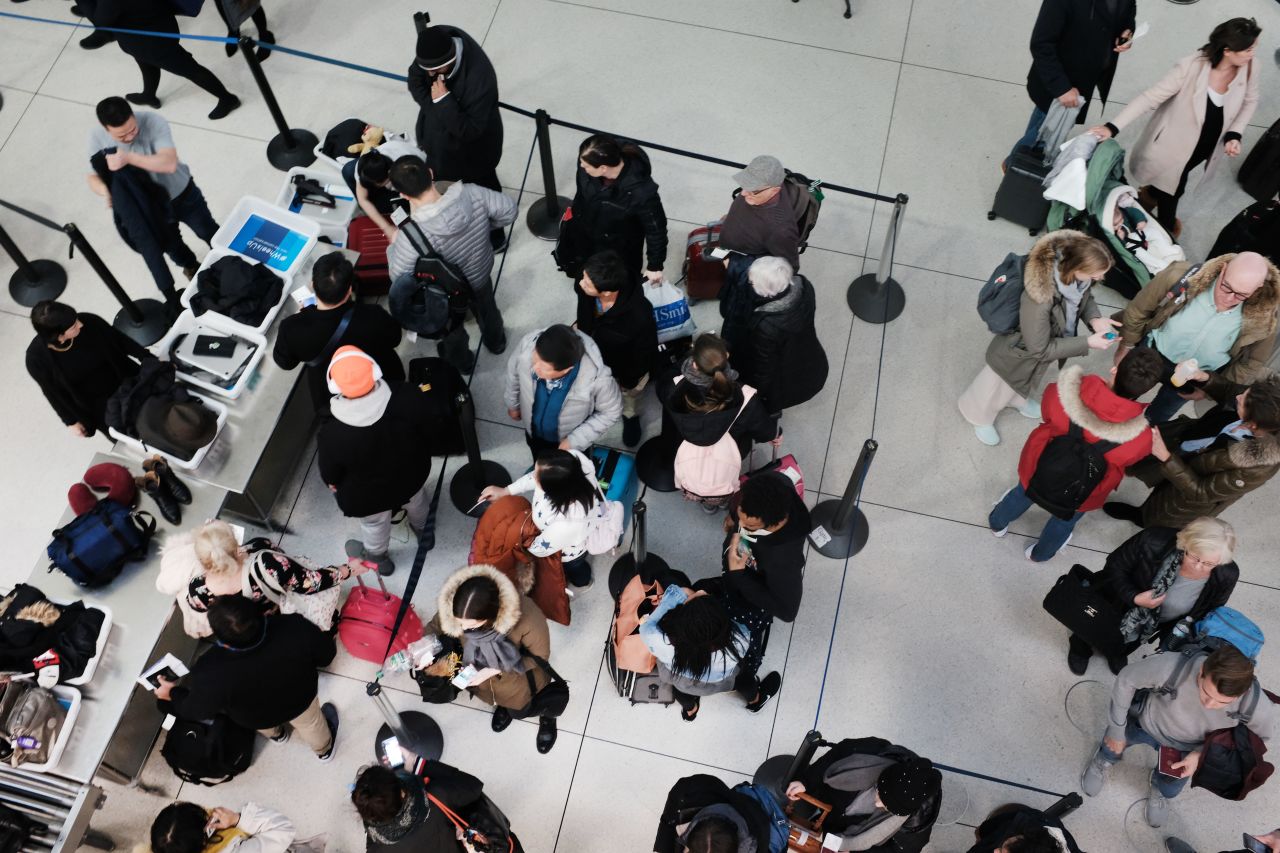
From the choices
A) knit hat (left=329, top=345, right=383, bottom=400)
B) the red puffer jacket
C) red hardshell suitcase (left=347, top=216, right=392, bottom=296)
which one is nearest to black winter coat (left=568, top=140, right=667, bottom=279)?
red hardshell suitcase (left=347, top=216, right=392, bottom=296)

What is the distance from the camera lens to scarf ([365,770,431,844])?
3.92 metres

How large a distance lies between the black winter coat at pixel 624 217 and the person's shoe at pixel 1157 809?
394cm

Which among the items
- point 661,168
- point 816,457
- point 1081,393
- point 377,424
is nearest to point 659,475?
point 816,457

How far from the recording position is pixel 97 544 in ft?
16.7

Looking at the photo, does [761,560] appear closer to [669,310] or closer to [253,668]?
[669,310]

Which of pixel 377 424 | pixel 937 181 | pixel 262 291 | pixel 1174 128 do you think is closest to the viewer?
pixel 377 424

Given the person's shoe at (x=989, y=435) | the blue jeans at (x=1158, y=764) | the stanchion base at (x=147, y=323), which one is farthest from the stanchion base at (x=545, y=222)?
the blue jeans at (x=1158, y=764)

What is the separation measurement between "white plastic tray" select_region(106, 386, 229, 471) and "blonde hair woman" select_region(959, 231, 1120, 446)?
445cm

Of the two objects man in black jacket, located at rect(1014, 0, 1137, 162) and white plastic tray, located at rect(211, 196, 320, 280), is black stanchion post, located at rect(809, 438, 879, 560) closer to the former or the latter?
man in black jacket, located at rect(1014, 0, 1137, 162)

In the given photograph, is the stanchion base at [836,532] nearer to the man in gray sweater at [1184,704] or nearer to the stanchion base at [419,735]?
the man in gray sweater at [1184,704]

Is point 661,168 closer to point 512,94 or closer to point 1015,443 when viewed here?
point 512,94

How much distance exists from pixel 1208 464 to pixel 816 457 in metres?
2.20

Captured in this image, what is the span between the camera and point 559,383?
5.19 m

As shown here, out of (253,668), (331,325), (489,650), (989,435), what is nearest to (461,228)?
(331,325)
